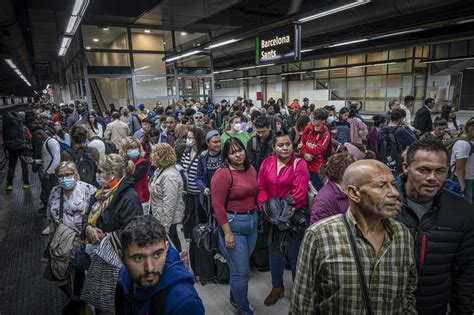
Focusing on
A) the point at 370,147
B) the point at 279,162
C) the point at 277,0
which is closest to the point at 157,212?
the point at 279,162

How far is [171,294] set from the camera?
1.27m

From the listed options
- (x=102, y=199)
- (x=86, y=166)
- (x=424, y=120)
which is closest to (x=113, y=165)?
(x=102, y=199)

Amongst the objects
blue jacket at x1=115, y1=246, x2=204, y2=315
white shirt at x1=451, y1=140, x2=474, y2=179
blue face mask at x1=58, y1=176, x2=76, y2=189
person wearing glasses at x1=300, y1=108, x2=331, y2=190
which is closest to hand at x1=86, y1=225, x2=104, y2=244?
blue face mask at x1=58, y1=176, x2=76, y2=189

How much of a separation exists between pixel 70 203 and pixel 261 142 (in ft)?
8.20

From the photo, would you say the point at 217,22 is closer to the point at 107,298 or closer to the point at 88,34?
the point at 88,34

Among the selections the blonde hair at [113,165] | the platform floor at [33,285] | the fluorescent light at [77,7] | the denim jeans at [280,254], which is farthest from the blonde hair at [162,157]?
the fluorescent light at [77,7]

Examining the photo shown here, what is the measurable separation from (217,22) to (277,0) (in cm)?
249

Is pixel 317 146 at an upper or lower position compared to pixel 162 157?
lower


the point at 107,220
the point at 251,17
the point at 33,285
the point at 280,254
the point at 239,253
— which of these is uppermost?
the point at 251,17

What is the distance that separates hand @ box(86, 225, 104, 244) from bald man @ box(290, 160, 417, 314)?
1.58m

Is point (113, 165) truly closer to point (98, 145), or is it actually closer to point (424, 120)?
point (98, 145)

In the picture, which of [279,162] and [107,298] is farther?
[279,162]

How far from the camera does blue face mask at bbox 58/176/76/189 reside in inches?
105

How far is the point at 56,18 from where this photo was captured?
906 centimetres
